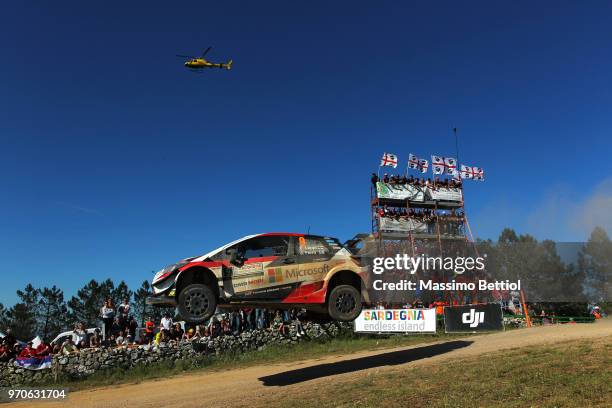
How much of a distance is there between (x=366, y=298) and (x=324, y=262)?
4.63 feet

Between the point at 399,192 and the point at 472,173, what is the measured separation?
935cm

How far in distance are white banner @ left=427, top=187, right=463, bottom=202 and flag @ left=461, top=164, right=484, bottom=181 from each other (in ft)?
7.75

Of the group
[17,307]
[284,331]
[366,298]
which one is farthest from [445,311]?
[17,307]

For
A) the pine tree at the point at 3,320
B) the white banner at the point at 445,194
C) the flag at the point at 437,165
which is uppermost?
the flag at the point at 437,165

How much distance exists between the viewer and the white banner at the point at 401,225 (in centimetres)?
4372

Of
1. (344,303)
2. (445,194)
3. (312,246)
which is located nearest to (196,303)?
(312,246)

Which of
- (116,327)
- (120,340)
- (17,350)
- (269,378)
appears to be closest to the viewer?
(269,378)

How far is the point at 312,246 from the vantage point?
35.6 ft

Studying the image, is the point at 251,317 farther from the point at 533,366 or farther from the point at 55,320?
the point at 55,320

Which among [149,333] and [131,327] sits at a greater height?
[131,327]

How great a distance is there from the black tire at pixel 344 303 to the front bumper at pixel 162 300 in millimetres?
3509

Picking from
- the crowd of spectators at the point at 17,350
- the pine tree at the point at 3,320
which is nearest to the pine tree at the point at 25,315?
the pine tree at the point at 3,320

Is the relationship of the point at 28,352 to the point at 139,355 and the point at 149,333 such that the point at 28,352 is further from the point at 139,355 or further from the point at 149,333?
the point at 149,333

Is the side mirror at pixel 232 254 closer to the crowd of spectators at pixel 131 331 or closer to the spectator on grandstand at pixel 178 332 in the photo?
the crowd of spectators at pixel 131 331
